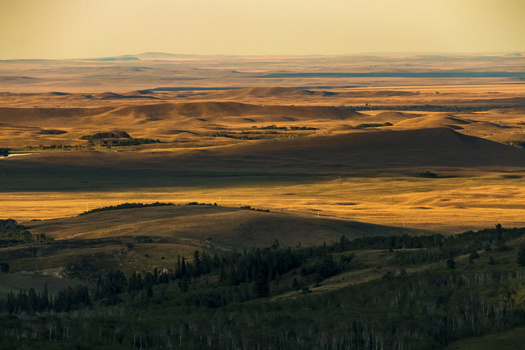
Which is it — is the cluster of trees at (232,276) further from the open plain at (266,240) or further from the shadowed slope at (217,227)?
the shadowed slope at (217,227)

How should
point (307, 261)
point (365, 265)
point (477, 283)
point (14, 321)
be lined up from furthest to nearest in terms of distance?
1. point (307, 261)
2. point (365, 265)
3. point (477, 283)
4. point (14, 321)

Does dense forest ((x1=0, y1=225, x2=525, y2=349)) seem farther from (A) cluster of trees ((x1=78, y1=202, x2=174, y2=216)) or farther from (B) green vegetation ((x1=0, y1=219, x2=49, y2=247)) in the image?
(A) cluster of trees ((x1=78, y1=202, x2=174, y2=216))

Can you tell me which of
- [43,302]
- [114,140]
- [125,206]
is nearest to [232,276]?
[43,302]

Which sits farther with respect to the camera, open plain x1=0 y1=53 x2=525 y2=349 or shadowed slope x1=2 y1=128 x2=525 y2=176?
shadowed slope x1=2 y1=128 x2=525 y2=176

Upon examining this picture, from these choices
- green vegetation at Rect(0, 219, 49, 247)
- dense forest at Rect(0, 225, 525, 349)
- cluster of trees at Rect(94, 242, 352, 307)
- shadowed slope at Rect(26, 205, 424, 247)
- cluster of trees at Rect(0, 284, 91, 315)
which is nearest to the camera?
dense forest at Rect(0, 225, 525, 349)

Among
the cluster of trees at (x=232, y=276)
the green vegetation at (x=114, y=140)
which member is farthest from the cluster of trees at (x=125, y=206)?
the green vegetation at (x=114, y=140)

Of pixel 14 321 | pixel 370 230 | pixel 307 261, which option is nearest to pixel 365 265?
pixel 307 261

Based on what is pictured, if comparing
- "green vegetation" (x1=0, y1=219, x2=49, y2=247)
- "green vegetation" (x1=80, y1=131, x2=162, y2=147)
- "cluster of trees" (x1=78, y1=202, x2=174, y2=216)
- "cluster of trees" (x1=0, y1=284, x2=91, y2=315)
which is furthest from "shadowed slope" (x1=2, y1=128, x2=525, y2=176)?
"cluster of trees" (x1=0, y1=284, x2=91, y2=315)

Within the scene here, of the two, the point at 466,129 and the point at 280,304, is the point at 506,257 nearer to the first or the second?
the point at 280,304
